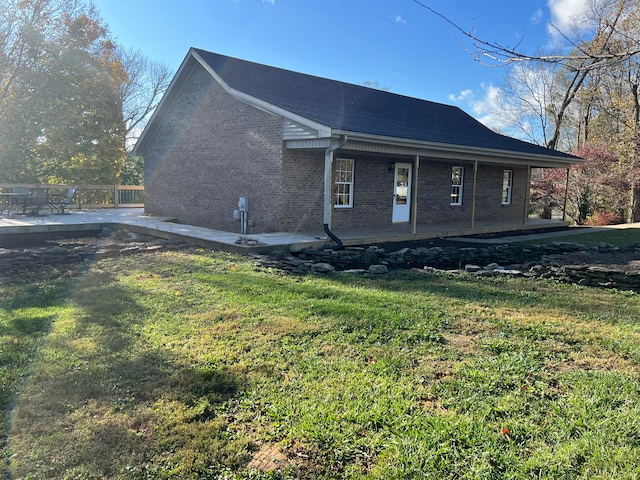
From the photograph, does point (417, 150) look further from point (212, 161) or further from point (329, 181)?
point (212, 161)

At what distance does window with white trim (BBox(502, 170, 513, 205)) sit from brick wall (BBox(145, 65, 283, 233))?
11.1 metres

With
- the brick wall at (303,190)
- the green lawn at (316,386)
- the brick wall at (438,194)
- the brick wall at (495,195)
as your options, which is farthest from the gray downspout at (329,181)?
the brick wall at (495,195)

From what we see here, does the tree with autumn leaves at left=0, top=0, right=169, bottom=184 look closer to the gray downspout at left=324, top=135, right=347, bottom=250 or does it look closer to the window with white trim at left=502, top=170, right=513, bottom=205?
the gray downspout at left=324, top=135, right=347, bottom=250

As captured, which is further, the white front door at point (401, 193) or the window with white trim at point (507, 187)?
the window with white trim at point (507, 187)

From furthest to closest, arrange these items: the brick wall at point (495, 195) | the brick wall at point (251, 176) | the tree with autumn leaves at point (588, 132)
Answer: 1. the tree with autumn leaves at point (588, 132)
2. the brick wall at point (495, 195)
3. the brick wall at point (251, 176)

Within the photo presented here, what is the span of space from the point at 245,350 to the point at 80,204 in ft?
58.1

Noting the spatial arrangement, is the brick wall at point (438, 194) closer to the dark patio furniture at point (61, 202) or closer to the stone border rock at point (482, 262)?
the stone border rock at point (482, 262)

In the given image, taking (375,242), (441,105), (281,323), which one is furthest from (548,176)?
(281,323)

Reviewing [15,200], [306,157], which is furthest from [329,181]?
[15,200]

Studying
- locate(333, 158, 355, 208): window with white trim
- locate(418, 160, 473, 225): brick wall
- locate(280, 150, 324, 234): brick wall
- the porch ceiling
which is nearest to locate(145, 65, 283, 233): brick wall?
locate(280, 150, 324, 234): brick wall

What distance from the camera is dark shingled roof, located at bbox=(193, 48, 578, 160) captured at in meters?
11.9

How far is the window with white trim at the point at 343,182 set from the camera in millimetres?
13219

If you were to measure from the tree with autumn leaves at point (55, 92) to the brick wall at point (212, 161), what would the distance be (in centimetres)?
722

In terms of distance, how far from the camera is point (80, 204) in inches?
757
